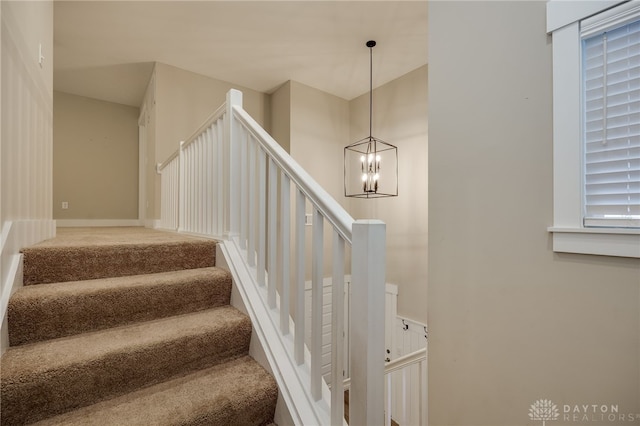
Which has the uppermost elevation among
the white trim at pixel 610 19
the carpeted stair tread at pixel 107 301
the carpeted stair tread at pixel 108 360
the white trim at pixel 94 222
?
the white trim at pixel 610 19

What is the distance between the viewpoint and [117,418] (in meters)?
0.98

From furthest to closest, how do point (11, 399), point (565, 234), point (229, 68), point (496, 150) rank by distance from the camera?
1. point (229, 68)
2. point (496, 150)
3. point (565, 234)
4. point (11, 399)

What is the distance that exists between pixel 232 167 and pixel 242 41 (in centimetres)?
218

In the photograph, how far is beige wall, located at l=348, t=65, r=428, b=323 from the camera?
3.46 m

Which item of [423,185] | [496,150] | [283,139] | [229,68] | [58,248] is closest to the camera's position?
[58,248]

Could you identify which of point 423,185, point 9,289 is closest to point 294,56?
point 423,185

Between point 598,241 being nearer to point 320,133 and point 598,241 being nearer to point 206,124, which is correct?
point 206,124

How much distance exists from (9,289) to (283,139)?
3367 millimetres

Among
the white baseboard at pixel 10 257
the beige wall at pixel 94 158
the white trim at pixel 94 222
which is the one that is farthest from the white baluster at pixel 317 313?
the beige wall at pixel 94 158

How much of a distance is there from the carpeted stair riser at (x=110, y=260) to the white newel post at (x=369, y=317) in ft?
4.02

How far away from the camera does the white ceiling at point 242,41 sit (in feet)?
8.88

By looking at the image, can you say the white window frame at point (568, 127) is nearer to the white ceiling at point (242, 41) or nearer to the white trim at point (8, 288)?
the white ceiling at point (242, 41)

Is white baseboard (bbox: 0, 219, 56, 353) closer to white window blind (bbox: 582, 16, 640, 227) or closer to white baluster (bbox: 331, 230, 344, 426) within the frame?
white baluster (bbox: 331, 230, 344, 426)

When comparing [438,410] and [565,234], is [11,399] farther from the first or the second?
[565,234]
